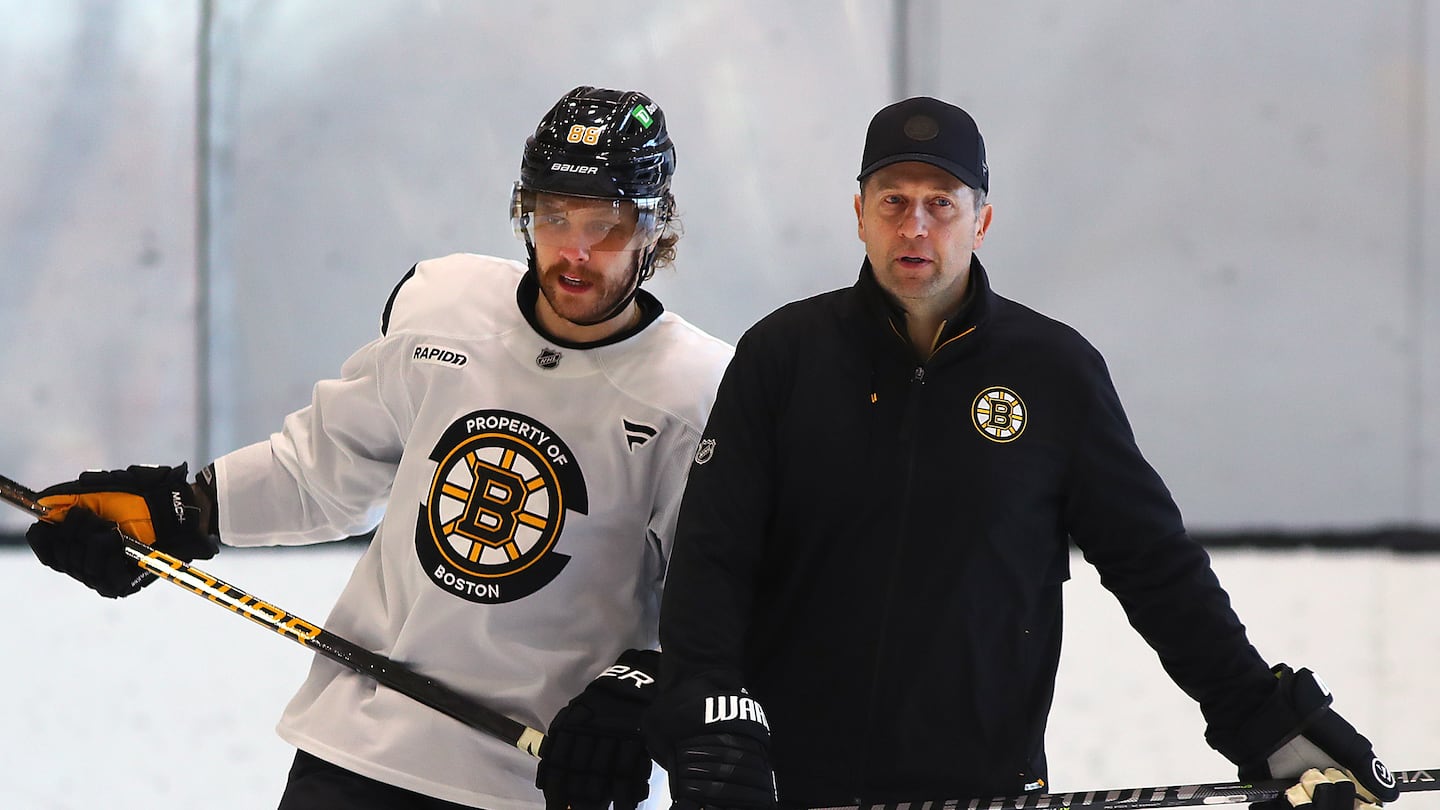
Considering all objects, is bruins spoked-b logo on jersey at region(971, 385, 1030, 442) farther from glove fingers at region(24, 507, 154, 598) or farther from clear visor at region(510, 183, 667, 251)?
glove fingers at region(24, 507, 154, 598)

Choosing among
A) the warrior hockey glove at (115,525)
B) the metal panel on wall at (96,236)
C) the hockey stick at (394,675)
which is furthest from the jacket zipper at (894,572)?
the metal panel on wall at (96,236)

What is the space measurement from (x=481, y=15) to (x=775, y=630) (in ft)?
6.41

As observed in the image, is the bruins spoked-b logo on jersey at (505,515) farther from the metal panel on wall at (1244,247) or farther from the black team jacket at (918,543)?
the metal panel on wall at (1244,247)

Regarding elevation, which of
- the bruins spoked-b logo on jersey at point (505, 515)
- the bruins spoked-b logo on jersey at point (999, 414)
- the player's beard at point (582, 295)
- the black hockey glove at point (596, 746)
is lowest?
the black hockey glove at point (596, 746)

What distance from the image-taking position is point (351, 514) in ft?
6.60

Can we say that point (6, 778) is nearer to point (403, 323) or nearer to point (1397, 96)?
point (403, 323)

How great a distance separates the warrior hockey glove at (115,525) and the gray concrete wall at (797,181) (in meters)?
1.03

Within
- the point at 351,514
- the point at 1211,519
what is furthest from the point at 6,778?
the point at 1211,519

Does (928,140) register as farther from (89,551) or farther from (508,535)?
(89,551)

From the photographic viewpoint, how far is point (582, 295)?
1.74 meters

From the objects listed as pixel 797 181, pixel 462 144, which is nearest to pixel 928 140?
pixel 797 181

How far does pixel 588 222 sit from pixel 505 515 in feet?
1.21

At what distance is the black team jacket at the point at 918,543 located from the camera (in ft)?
5.17

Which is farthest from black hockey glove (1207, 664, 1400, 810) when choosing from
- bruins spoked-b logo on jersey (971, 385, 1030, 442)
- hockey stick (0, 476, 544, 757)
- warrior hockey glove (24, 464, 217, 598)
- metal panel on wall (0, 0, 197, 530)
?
metal panel on wall (0, 0, 197, 530)
